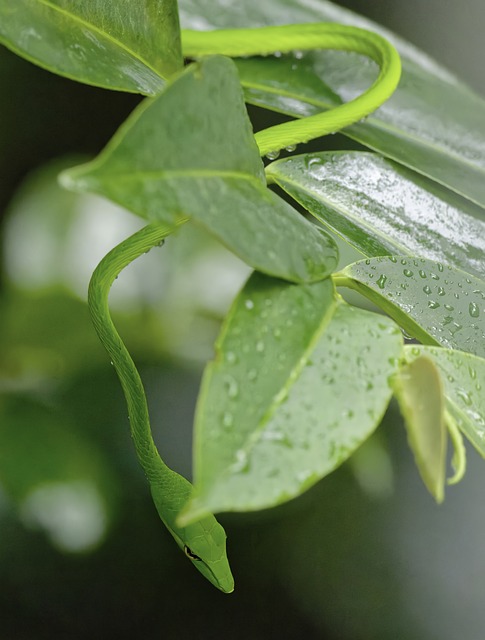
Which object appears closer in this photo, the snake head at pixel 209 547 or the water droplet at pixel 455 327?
the water droplet at pixel 455 327

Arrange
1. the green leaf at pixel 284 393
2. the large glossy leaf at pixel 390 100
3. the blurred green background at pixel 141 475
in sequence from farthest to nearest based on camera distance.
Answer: the blurred green background at pixel 141 475 < the large glossy leaf at pixel 390 100 < the green leaf at pixel 284 393

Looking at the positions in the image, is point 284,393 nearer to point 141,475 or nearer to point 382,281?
point 382,281

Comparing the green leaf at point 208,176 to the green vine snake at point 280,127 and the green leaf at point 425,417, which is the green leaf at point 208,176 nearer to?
the green leaf at point 425,417

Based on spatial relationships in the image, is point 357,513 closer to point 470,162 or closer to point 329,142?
point 329,142

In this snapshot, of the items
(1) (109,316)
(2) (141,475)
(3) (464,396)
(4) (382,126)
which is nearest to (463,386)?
(3) (464,396)

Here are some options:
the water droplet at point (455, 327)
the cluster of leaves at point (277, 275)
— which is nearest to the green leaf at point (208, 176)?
the cluster of leaves at point (277, 275)

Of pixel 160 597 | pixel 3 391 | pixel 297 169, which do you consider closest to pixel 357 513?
pixel 160 597

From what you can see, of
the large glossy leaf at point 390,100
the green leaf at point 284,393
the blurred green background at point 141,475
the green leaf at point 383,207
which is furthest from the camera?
the blurred green background at point 141,475
